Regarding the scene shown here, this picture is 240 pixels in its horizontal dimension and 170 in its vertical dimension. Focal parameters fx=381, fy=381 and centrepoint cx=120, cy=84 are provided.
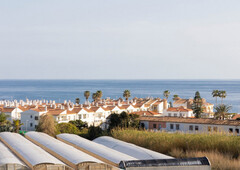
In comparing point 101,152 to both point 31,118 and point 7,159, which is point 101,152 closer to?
point 7,159

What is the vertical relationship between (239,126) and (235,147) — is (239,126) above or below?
below

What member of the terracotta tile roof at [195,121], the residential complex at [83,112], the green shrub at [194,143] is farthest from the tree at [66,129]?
the green shrub at [194,143]

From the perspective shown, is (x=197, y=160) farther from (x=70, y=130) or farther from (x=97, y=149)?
(x=70, y=130)

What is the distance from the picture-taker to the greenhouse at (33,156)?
34.1ft

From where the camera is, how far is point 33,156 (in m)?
11.3

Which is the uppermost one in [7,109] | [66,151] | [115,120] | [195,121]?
[66,151]

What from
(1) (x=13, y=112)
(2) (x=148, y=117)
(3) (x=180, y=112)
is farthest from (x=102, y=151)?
(1) (x=13, y=112)

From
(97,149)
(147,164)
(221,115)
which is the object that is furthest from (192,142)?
(221,115)

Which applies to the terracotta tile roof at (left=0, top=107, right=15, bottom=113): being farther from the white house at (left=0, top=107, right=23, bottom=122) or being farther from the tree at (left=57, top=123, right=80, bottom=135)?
the tree at (left=57, top=123, right=80, bottom=135)

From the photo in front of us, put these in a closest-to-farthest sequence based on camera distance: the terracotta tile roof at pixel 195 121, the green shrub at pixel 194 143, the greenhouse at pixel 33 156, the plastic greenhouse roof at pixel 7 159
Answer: the greenhouse at pixel 33 156, the plastic greenhouse roof at pixel 7 159, the green shrub at pixel 194 143, the terracotta tile roof at pixel 195 121

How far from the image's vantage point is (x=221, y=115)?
181 feet

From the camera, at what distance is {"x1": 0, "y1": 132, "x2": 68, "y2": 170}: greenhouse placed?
1038cm

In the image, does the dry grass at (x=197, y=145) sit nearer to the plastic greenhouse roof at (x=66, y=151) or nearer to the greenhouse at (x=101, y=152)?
the greenhouse at (x=101, y=152)

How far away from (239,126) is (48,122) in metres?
19.8
